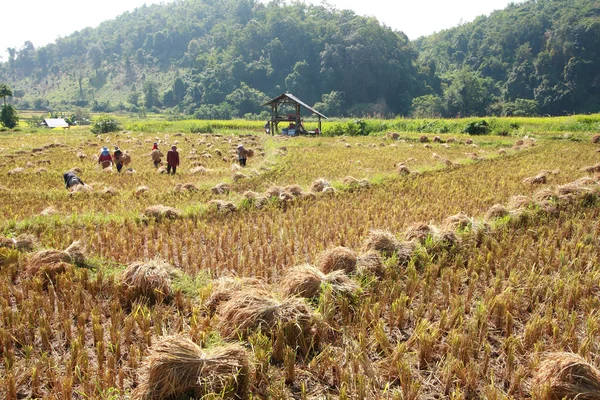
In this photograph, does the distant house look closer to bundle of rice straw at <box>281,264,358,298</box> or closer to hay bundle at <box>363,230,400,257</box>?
hay bundle at <box>363,230,400,257</box>

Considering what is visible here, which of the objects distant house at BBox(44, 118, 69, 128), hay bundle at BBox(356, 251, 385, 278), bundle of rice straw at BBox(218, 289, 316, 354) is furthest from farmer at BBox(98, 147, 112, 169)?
distant house at BBox(44, 118, 69, 128)

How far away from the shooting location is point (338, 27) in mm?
90500

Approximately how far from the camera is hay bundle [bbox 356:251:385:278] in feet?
15.2

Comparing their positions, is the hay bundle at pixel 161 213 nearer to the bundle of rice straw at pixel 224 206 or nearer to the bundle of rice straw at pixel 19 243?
the bundle of rice straw at pixel 224 206

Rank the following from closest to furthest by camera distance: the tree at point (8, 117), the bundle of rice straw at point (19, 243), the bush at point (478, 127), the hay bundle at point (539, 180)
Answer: the bundle of rice straw at point (19, 243) → the hay bundle at point (539, 180) → the bush at point (478, 127) → the tree at point (8, 117)

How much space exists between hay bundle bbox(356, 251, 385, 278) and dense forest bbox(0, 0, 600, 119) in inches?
2207

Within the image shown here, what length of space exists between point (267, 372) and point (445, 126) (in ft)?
93.2

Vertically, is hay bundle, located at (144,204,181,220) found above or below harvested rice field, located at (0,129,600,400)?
above

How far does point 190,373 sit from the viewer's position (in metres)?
2.74

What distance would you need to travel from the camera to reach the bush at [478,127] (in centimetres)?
2539

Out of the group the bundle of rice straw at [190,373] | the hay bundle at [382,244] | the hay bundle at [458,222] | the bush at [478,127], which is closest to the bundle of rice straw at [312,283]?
the hay bundle at [382,244]

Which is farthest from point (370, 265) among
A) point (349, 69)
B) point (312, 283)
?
point (349, 69)

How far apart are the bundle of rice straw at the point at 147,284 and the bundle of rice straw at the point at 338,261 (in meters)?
1.75

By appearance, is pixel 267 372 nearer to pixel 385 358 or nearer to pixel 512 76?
pixel 385 358
